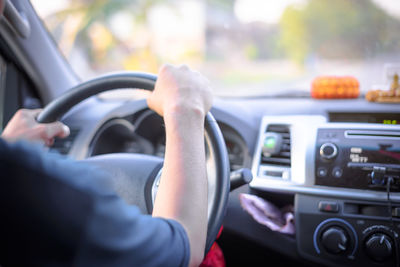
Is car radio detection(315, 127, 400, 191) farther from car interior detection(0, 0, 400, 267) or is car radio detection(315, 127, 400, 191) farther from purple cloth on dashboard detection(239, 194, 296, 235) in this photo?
purple cloth on dashboard detection(239, 194, 296, 235)

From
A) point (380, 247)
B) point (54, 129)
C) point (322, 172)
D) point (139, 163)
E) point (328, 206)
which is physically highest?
point (54, 129)

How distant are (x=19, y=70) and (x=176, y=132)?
141 cm

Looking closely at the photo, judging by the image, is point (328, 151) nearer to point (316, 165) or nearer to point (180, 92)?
point (316, 165)

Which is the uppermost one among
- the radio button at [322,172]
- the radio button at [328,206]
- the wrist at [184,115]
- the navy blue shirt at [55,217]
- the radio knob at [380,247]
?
the wrist at [184,115]

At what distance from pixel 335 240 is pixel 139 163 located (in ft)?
2.20

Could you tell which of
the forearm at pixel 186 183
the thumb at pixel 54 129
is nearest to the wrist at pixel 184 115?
the forearm at pixel 186 183

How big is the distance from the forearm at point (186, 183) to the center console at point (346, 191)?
675 millimetres

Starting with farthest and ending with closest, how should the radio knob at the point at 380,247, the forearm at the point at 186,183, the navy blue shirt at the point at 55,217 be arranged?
the radio knob at the point at 380,247 → the forearm at the point at 186,183 → the navy blue shirt at the point at 55,217

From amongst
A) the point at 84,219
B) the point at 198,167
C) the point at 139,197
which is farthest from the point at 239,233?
the point at 84,219

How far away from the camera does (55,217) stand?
488 millimetres

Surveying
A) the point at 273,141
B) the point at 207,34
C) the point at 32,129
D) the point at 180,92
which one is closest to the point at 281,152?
A: the point at 273,141

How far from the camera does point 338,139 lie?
4.20ft

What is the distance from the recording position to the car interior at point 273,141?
1.08m

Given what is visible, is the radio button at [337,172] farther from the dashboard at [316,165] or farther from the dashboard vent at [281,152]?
the dashboard vent at [281,152]
